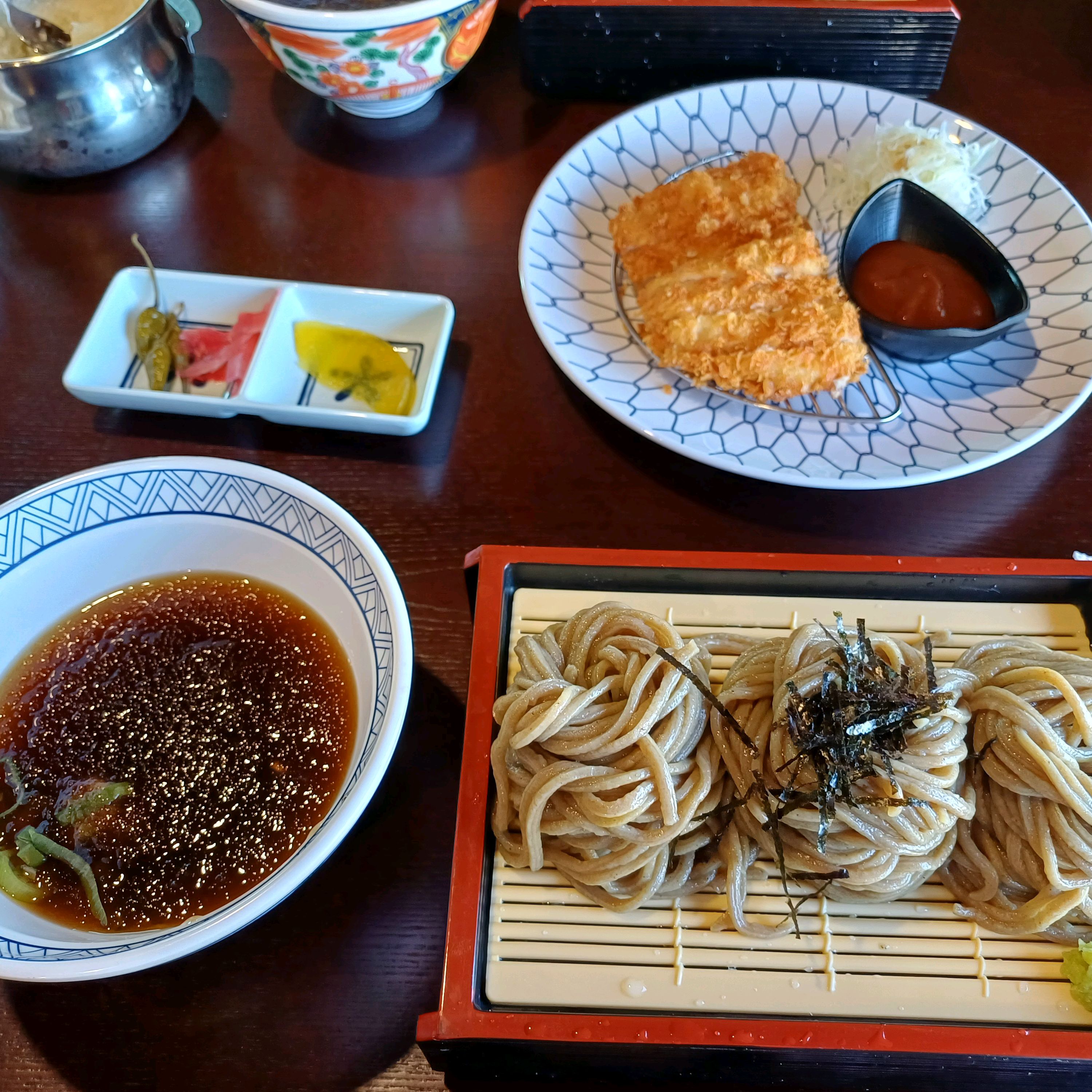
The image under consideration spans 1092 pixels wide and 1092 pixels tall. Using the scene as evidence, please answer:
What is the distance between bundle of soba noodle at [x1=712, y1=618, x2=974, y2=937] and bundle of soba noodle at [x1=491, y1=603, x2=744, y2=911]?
0.17 ft

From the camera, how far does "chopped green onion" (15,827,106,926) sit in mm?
1109

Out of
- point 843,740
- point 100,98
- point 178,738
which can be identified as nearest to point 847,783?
point 843,740

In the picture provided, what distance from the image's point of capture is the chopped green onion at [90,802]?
45.9 inches

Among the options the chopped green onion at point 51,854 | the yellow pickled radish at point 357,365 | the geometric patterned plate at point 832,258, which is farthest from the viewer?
the yellow pickled radish at point 357,365

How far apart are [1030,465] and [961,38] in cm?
153

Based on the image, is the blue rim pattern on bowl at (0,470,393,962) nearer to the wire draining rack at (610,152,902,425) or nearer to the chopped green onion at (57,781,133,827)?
the chopped green onion at (57,781,133,827)

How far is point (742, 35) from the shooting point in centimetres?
215

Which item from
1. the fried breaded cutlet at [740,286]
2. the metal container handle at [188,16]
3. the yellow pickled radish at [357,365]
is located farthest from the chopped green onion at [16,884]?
the metal container handle at [188,16]

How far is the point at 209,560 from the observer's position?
1331 mm

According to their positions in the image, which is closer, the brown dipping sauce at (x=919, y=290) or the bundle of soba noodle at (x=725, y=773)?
the bundle of soba noodle at (x=725, y=773)

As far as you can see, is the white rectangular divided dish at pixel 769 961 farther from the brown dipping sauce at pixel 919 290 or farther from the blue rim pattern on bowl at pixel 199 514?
the brown dipping sauce at pixel 919 290

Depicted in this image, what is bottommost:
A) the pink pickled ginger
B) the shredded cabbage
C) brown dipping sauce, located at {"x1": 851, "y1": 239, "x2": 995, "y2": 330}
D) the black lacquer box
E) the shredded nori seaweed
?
the pink pickled ginger

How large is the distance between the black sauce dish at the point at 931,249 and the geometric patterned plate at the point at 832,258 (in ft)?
0.25

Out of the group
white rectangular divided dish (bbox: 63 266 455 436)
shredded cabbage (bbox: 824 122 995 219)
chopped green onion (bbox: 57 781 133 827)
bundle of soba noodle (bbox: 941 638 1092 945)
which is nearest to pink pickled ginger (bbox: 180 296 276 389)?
white rectangular divided dish (bbox: 63 266 455 436)
